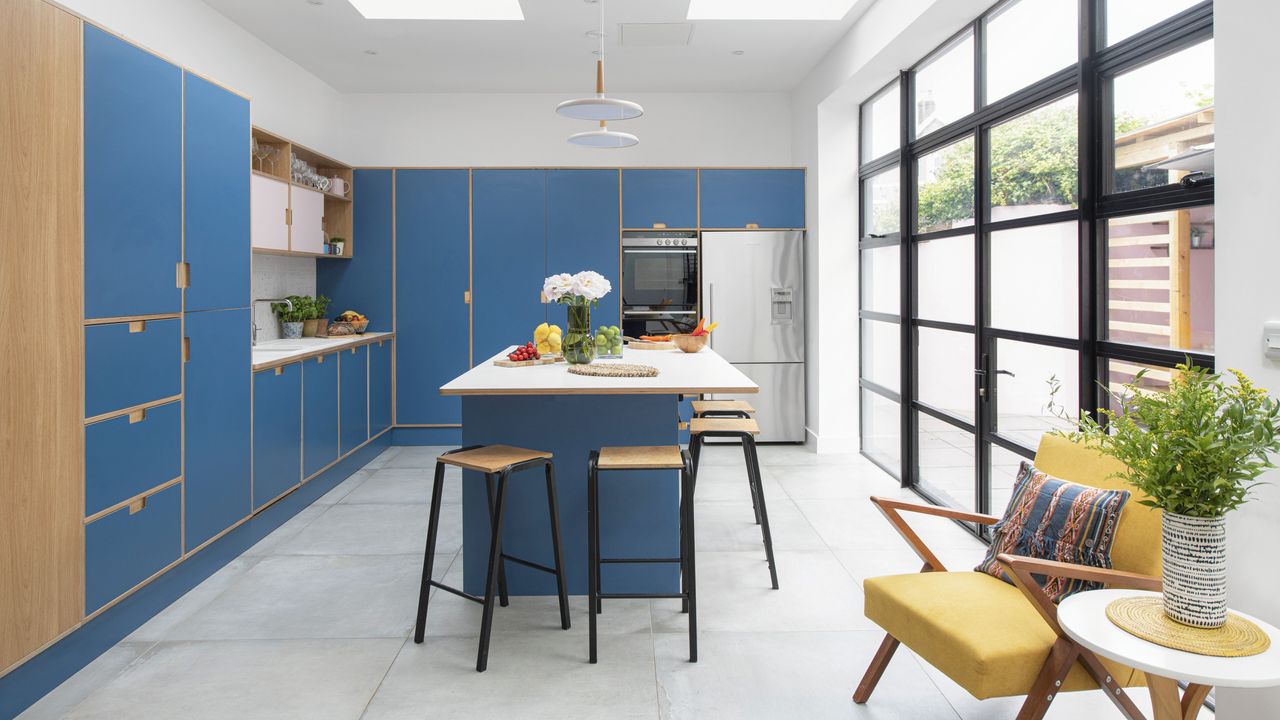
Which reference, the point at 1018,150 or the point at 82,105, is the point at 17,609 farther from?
the point at 1018,150

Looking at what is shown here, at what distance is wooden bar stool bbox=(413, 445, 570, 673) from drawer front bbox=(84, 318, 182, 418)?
1192mm

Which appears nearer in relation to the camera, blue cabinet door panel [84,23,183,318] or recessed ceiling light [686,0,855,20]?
blue cabinet door panel [84,23,183,318]

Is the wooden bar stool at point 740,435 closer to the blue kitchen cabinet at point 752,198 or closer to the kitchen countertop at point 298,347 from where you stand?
the kitchen countertop at point 298,347

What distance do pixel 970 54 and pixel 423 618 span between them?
374cm

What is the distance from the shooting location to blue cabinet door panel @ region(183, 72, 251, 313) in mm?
3332

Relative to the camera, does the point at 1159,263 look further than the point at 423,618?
No

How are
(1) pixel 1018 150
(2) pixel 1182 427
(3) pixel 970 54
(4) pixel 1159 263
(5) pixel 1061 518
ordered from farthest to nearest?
(3) pixel 970 54, (1) pixel 1018 150, (4) pixel 1159 263, (5) pixel 1061 518, (2) pixel 1182 427

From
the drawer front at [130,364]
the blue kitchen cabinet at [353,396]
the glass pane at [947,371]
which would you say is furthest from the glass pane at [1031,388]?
the blue kitchen cabinet at [353,396]

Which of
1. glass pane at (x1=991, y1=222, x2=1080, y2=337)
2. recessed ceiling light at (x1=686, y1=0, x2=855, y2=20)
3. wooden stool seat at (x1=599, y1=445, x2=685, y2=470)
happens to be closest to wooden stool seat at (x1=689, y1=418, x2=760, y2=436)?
wooden stool seat at (x1=599, y1=445, x2=685, y2=470)

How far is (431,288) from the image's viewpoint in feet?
20.8

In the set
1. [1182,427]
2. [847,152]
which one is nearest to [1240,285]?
[1182,427]

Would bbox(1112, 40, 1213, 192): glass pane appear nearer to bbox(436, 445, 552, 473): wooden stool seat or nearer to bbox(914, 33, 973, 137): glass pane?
bbox(914, 33, 973, 137): glass pane

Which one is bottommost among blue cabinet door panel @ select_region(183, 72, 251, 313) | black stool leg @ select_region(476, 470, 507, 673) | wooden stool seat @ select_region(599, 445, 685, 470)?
black stool leg @ select_region(476, 470, 507, 673)

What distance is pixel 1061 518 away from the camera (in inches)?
82.2
